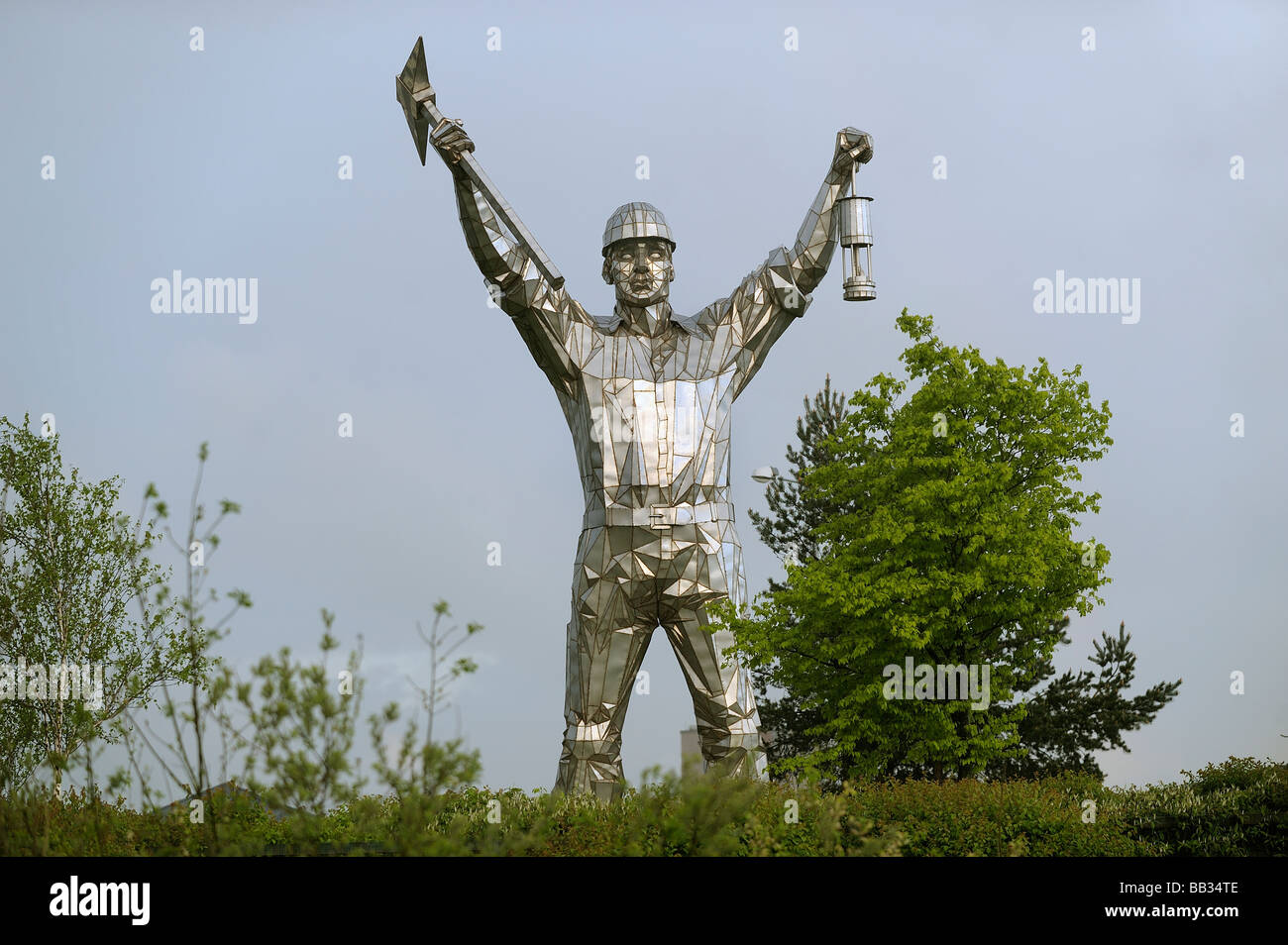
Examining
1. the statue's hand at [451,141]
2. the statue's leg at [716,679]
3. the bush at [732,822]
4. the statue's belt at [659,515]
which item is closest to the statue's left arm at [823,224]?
the statue's belt at [659,515]

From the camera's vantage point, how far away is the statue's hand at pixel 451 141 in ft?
43.9

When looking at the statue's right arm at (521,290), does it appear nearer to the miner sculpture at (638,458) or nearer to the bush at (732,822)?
the miner sculpture at (638,458)

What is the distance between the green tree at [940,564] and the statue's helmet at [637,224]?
151 inches

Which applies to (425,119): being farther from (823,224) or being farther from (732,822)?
(732,822)

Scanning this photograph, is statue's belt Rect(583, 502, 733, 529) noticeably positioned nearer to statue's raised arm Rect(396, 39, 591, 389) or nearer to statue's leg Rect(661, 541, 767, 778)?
statue's leg Rect(661, 541, 767, 778)

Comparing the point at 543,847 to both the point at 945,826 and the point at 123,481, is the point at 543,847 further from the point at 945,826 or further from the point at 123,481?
the point at 123,481

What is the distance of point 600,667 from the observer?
14.2m

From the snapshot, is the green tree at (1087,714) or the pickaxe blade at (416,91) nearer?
the pickaxe blade at (416,91)

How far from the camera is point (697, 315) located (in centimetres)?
1501

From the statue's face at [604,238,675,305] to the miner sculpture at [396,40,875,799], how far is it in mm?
14

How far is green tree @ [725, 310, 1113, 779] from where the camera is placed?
15.5 m

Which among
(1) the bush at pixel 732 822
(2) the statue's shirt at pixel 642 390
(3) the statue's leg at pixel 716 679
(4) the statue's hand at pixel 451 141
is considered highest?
(4) the statue's hand at pixel 451 141
